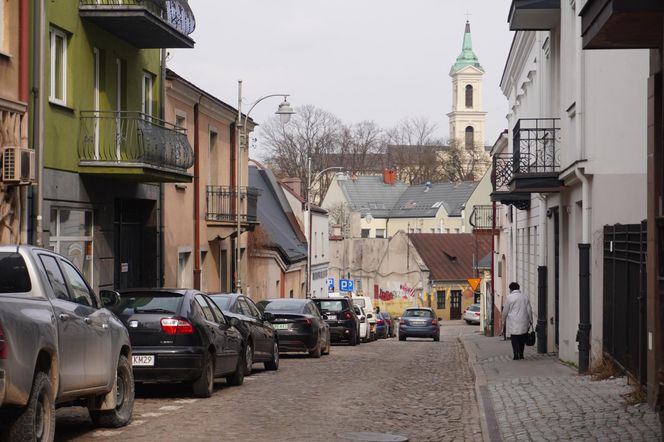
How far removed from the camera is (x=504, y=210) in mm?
43125

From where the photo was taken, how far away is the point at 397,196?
117000mm

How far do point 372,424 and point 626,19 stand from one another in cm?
519

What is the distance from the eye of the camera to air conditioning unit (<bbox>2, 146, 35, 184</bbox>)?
54.1 feet

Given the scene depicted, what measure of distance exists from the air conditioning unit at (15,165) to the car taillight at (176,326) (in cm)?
409

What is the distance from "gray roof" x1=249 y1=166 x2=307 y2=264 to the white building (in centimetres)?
2063

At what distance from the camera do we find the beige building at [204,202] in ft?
90.0

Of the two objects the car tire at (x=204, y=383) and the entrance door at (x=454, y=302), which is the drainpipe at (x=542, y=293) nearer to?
the car tire at (x=204, y=383)

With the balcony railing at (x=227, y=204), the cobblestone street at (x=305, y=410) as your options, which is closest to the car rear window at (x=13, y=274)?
the cobblestone street at (x=305, y=410)

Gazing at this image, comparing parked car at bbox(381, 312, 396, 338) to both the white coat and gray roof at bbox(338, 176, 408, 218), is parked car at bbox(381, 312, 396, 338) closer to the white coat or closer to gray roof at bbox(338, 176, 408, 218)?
the white coat

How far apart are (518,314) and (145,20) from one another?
9.21 meters

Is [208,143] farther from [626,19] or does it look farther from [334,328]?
[626,19]

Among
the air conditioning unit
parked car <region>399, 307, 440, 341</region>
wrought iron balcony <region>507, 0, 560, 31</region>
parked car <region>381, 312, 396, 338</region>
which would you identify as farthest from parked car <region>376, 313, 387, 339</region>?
the air conditioning unit

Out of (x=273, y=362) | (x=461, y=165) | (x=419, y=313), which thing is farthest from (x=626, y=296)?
(x=461, y=165)

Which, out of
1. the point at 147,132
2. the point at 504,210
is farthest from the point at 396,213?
the point at 147,132
